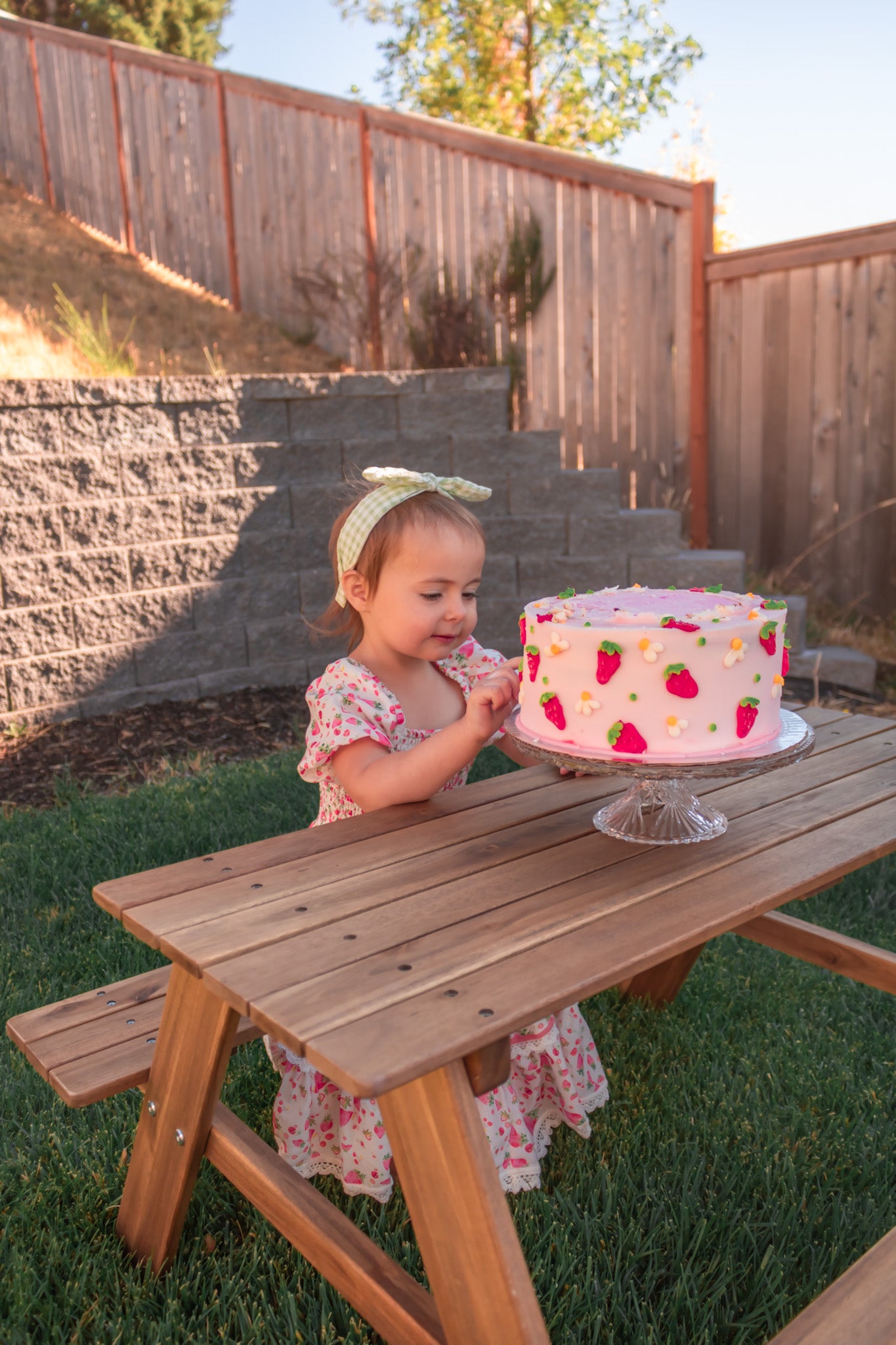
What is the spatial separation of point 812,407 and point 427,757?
5.47 m

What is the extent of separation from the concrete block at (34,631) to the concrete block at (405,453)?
167 cm

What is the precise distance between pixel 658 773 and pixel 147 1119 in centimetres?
109

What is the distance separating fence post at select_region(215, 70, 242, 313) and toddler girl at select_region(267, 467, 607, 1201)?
657cm

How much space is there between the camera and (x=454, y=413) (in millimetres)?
5770

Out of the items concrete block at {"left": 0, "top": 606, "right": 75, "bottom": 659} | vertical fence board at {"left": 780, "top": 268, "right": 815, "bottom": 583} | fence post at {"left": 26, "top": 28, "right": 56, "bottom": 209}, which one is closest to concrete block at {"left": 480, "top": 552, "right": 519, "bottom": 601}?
vertical fence board at {"left": 780, "top": 268, "right": 815, "bottom": 583}

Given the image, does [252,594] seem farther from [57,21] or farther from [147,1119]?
[57,21]

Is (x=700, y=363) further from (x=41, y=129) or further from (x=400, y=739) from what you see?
(x=41, y=129)

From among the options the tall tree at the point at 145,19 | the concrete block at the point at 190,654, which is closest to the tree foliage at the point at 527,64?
the tall tree at the point at 145,19

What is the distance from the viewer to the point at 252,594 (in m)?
5.46

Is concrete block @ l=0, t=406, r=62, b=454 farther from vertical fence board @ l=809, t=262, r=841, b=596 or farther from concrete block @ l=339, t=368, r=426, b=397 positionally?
vertical fence board @ l=809, t=262, r=841, b=596

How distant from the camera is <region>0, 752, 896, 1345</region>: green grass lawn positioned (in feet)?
6.09

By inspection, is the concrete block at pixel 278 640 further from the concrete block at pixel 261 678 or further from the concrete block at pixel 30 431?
the concrete block at pixel 30 431

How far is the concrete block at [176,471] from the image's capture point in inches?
→ 199

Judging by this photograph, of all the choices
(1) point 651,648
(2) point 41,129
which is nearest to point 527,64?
(2) point 41,129
